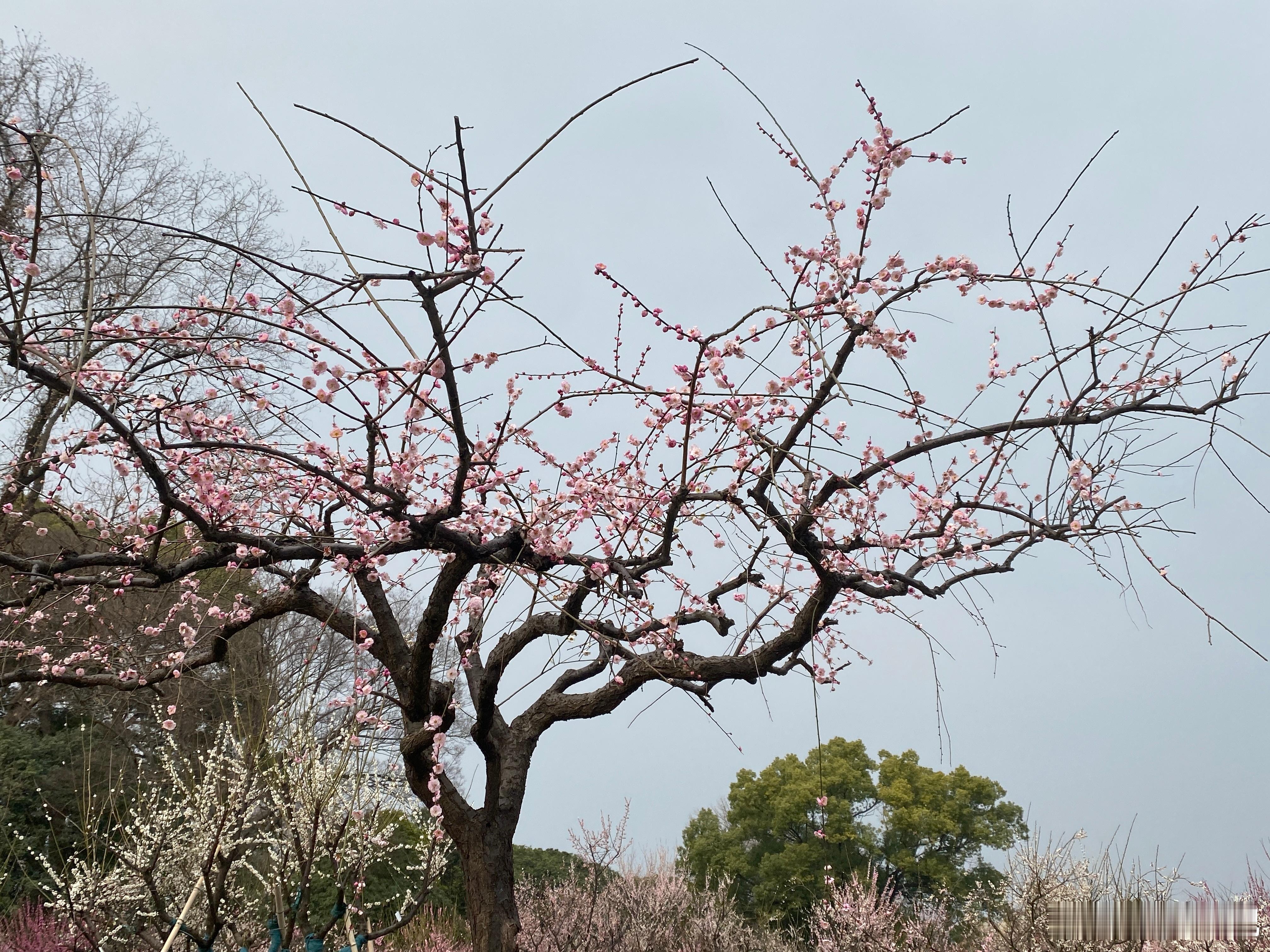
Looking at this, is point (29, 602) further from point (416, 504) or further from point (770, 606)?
point (770, 606)

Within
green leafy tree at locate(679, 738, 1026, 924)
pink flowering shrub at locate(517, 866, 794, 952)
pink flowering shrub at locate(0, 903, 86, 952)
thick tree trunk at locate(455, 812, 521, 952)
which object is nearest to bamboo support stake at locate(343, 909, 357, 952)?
thick tree trunk at locate(455, 812, 521, 952)

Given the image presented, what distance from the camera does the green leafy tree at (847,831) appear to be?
10.4 metres

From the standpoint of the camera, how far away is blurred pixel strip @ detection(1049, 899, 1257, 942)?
431cm

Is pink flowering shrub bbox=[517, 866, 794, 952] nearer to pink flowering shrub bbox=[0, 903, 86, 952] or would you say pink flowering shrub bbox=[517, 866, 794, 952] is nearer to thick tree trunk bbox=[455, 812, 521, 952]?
thick tree trunk bbox=[455, 812, 521, 952]

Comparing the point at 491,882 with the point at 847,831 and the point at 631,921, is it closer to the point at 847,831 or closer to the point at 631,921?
the point at 631,921

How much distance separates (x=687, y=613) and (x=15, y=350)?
10.3 feet

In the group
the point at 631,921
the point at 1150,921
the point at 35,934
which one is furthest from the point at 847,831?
the point at 35,934

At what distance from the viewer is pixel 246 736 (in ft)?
11.5

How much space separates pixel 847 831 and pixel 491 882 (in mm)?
7045

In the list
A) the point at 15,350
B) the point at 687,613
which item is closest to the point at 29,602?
the point at 15,350

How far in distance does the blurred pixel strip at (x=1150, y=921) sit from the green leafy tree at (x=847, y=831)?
5.58 metres

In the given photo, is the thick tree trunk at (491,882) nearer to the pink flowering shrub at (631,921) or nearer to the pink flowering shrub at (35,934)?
the pink flowering shrub at (631,921)

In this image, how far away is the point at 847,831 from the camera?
34.7 feet

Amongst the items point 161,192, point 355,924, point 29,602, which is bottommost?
point 355,924
